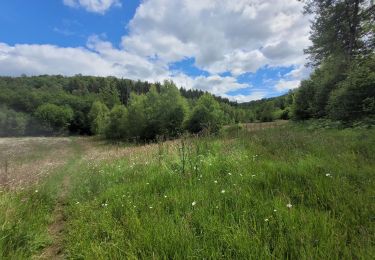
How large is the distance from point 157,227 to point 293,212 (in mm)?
1686

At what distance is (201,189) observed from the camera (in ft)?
12.9

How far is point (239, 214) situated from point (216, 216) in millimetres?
332

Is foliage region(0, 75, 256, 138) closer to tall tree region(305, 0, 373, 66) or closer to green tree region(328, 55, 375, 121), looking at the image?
green tree region(328, 55, 375, 121)

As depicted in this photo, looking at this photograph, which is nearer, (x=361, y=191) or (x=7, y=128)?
(x=361, y=191)

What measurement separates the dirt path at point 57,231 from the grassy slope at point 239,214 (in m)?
0.14

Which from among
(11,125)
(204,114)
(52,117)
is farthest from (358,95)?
(11,125)

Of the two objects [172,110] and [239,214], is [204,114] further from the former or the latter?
[239,214]

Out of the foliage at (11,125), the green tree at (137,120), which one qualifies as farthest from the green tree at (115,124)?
the foliage at (11,125)

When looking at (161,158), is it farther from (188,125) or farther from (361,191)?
(188,125)

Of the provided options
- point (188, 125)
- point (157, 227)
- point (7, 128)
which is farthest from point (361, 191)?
point (7, 128)

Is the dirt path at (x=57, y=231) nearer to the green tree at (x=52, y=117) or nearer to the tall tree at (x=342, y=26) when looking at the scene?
the tall tree at (x=342, y=26)

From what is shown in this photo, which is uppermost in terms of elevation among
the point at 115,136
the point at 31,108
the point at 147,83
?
the point at 147,83

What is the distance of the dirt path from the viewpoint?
3.10 m

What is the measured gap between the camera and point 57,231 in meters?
3.88
